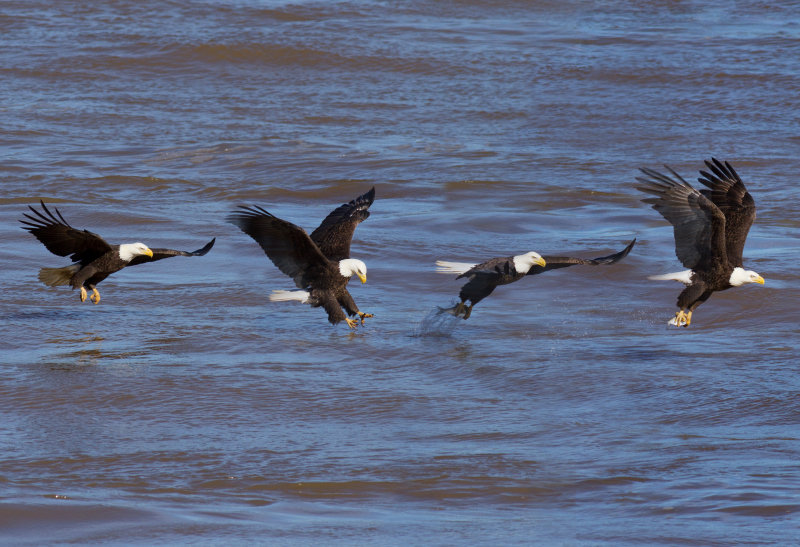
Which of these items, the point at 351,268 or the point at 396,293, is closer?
the point at 351,268

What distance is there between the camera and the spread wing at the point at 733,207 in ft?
24.8

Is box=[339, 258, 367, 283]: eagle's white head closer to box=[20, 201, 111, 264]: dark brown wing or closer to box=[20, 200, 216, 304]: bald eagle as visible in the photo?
box=[20, 200, 216, 304]: bald eagle

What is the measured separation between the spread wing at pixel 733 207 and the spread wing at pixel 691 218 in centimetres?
28

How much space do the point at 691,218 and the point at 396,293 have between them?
225cm

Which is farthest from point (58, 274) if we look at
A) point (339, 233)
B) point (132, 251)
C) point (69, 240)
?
point (339, 233)

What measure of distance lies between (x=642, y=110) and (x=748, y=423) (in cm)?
821

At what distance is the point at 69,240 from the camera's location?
731 cm

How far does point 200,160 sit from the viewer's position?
11938 mm

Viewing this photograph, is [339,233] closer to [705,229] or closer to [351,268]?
[351,268]

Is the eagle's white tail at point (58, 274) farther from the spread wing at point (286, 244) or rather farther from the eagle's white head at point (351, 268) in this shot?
the eagle's white head at point (351, 268)

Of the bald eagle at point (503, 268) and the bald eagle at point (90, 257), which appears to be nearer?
the bald eagle at point (503, 268)

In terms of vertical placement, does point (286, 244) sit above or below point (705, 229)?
below

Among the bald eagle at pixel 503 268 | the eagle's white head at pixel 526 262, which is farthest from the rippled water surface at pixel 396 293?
the eagle's white head at pixel 526 262

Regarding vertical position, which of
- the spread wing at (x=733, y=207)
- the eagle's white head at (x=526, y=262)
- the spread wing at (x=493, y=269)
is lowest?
the spread wing at (x=493, y=269)
